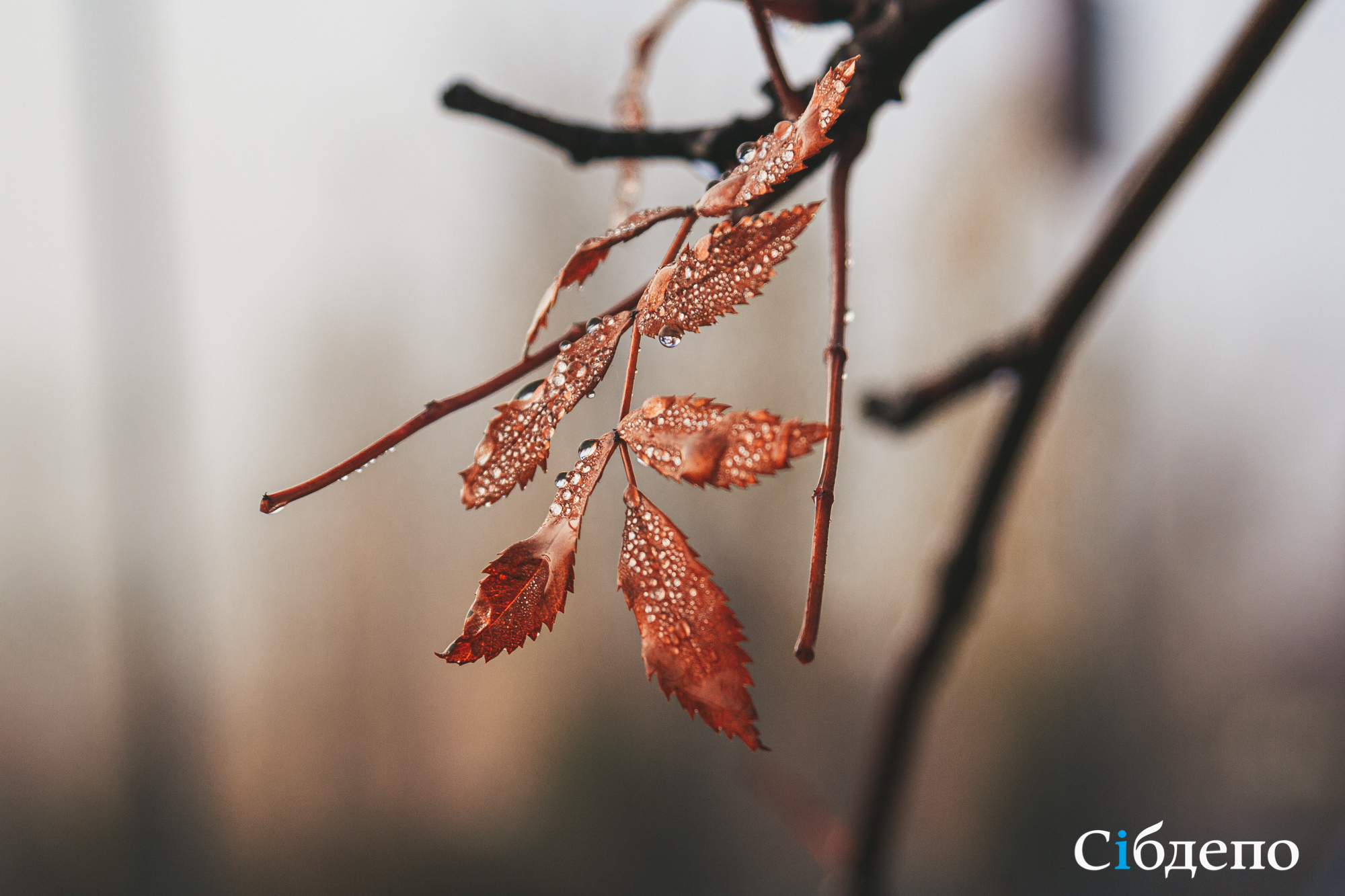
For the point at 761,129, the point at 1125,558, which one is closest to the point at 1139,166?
the point at 761,129

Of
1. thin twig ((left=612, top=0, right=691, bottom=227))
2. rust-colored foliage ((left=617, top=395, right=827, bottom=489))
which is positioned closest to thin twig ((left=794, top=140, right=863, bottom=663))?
rust-colored foliage ((left=617, top=395, right=827, bottom=489))

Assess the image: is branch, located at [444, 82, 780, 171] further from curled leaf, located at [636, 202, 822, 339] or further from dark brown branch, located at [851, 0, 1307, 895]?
dark brown branch, located at [851, 0, 1307, 895]

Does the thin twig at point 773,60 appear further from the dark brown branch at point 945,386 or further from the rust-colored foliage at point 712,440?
the dark brown branch at point 945,386

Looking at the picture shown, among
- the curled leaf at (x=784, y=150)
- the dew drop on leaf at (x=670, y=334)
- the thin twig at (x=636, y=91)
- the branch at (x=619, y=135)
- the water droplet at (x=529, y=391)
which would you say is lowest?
the water droplet at (x=529, y=391)

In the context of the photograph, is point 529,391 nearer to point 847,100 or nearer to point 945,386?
point 847,100

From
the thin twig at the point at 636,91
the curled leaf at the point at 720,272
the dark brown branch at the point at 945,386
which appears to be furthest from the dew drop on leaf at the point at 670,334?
the dark brown branch at the point at 945,386

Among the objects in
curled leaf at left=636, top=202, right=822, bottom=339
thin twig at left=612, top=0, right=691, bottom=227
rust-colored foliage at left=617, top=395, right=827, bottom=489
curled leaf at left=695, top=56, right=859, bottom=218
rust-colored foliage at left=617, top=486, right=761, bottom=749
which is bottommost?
rust-colored foliage at left=617, top=486, right=761, bottom=749

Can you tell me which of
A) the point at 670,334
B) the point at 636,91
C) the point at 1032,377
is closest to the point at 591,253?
the point at 670,334
